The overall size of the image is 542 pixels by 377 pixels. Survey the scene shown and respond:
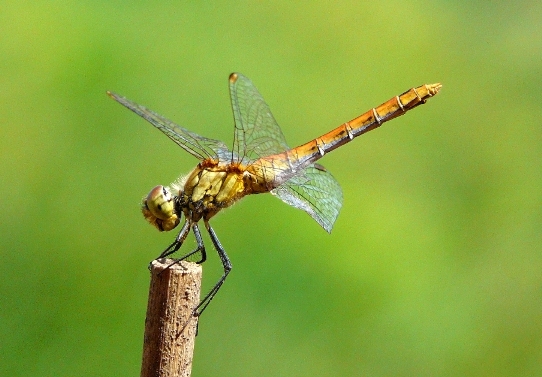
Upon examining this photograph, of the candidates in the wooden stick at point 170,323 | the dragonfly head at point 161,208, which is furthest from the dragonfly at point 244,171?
the wooden stick at point 170,323

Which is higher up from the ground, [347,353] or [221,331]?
[221,331]

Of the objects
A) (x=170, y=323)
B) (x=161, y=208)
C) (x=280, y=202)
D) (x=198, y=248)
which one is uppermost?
(x=280, y=202)

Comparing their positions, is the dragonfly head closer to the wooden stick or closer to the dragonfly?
the dragonfly

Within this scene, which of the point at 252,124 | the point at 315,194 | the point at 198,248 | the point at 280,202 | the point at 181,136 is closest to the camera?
the point at 198,248

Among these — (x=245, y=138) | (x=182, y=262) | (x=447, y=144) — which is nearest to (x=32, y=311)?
(x=245, y=138)

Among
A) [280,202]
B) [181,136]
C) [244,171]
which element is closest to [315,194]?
[244,171]

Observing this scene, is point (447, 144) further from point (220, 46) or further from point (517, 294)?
point (220, 46)

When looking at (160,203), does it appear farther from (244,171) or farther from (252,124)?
(252,124)
